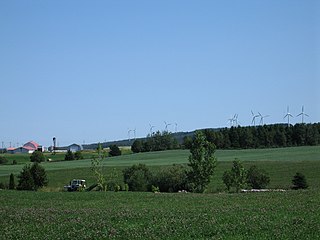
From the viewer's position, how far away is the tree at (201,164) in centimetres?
5622

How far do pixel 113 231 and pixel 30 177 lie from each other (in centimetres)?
5226

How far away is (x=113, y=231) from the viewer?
1691 centimetres

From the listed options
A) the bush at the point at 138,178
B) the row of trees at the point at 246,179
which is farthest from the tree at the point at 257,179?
the bush at the point at 138,178

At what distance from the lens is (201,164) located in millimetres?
56531

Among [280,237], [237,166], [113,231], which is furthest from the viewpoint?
[237,166]

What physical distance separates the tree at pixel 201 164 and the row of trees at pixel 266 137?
90960 mm

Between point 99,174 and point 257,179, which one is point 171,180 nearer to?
point 99,174

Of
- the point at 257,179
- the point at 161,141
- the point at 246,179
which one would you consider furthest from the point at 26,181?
the point at 161,141

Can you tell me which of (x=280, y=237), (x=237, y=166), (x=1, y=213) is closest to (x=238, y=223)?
Answer: (x=280, y=237)

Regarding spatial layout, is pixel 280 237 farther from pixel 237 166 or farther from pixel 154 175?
pixel 154 175

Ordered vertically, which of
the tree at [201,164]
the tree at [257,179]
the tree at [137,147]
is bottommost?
the tree at [257,179]

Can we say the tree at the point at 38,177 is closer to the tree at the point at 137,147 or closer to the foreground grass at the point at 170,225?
the foreground grass at the point at 170,225

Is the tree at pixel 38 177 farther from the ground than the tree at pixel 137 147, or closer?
closer

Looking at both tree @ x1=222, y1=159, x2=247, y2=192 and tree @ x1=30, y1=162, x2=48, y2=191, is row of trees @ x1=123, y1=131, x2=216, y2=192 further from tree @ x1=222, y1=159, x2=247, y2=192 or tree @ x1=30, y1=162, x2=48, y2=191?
tree @ x1=30, y1=162, x2=48, y2=191
